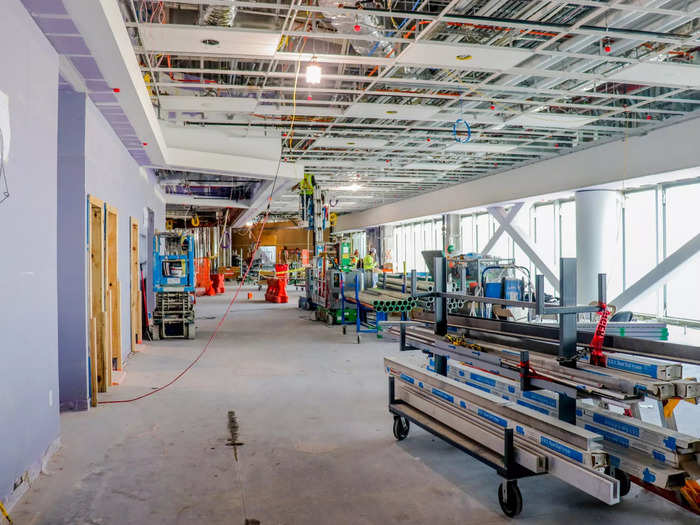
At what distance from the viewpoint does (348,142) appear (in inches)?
418

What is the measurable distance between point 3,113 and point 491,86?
6040mm

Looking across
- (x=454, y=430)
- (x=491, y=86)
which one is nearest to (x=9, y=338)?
(x=454, y=430)

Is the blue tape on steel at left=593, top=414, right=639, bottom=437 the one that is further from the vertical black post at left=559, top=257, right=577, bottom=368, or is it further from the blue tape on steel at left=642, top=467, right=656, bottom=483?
the vertical black post at left=559, top=257, right=577, bottom=368

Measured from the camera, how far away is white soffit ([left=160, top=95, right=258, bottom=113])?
7.46m

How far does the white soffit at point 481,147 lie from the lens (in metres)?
11.1

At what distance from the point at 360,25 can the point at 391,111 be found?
3.13 m

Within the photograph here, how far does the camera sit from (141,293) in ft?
32.4

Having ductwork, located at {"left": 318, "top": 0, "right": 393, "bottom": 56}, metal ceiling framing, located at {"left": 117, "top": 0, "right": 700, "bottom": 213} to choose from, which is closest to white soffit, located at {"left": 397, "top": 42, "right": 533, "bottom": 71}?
metal ceiling framing, located at {"left": 117, "top": 0, "right": 700, "bottom": 213}

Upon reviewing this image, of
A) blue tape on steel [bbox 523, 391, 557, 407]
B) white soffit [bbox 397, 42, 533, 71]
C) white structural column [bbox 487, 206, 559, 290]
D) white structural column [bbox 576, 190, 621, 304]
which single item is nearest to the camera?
blue tape on steel [bbox 523, 391, 557, 407]

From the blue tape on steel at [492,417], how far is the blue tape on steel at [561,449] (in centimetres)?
29

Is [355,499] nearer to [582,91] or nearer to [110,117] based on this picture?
[110,117]

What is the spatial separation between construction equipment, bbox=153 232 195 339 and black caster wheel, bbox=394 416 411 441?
21.4 feet

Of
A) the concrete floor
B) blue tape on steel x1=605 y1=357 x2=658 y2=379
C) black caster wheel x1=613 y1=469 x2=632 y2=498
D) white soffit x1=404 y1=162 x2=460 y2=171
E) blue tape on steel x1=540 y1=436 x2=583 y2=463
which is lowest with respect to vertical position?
the concrete floor

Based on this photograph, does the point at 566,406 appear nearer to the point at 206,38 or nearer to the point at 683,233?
the point at 206,38
